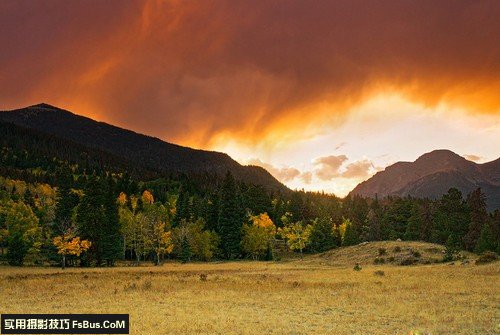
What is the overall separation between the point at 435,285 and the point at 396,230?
7408 cm

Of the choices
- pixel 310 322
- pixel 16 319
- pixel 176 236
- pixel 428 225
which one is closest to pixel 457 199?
pixel 428 225

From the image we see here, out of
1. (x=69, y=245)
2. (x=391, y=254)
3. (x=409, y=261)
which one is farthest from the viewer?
(x=69, y=245)

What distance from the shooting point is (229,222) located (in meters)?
103

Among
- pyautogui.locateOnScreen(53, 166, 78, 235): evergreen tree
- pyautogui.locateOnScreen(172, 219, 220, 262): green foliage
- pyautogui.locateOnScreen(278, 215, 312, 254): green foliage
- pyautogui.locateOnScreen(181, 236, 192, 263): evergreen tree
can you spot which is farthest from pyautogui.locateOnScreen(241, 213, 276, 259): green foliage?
pyautogui.locateOnScreen(53, 166, 78, 235): evergreen tree

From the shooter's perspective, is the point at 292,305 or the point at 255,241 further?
the point at 255,241

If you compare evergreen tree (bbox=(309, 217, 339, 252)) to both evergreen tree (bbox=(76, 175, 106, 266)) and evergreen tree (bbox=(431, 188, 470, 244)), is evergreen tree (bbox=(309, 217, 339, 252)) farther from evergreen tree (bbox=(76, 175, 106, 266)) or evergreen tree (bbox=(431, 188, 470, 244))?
evergreen tree (bbox=(76, 175, 106, 266))

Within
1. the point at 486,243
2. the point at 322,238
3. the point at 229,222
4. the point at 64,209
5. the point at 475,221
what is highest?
the point at 64,209

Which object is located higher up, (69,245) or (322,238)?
(69,245)

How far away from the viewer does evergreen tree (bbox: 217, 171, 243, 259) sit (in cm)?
10175

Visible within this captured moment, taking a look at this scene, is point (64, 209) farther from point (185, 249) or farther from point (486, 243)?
point (486, 243)

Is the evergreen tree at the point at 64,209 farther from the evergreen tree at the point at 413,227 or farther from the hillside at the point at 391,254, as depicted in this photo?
the evergreen tree at the point at 413,227

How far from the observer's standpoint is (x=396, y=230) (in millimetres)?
105375

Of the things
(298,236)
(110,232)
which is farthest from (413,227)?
(110,232)

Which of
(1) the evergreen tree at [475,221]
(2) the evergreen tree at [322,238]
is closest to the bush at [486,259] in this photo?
(1) the evergreen tree at [475,221]
